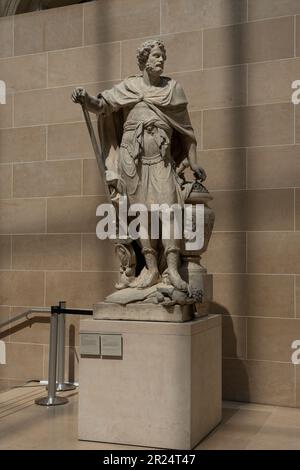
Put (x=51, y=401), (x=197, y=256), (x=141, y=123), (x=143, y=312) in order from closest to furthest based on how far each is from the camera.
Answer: (x=143, y=312) < (x=141, y=123) < (x=197, y=256) < (x=51, y=401)

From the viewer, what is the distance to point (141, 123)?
5070mm

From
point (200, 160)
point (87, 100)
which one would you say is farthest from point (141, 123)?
point (200, 160)

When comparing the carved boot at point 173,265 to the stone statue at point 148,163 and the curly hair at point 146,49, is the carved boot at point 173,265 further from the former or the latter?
the curly hair at point 146,49

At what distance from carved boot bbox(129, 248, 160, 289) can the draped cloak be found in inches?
18.3

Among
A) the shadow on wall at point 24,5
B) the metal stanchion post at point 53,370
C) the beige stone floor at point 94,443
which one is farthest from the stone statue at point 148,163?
the shadow on wall at point 24,5

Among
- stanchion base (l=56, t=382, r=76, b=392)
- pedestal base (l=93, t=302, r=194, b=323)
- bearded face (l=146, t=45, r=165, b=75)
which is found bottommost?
stanchion base (l=56, t=382, r=76, b=392)

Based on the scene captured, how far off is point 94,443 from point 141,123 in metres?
2.79

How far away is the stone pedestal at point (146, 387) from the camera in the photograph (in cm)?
460

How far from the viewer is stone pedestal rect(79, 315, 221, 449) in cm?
460

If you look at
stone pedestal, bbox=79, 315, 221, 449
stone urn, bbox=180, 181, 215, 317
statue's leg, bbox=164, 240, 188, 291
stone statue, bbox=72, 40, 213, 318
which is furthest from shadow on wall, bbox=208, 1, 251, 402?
statue's leg, bbox=164, 240, 188, 291

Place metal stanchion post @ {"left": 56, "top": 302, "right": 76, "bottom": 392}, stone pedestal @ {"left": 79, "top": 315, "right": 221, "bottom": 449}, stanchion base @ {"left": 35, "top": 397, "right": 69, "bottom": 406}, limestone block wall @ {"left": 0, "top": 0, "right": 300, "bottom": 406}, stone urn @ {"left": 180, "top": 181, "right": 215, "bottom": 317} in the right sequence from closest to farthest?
stone pedestal @ {"left": 79, "top": 315, "right": 221, "bottom": 449} → stone urn @ {"left": 180, "top": 181, "right": 215, "bottom": 317} → stanchion base @ {"left": 35, "top": 397, "right": 69, "bottom": 406} → limestone block wall @ {"left": 0, "top": 0, "right": 300, "bottom": 406} → metal stanchion post @ {"left": 56, "top": 302, "right": 76, "bottom": 392}

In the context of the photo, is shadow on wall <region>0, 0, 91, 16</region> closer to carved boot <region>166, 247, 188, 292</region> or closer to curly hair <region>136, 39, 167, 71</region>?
curly hair <region>136, 39, 167, 71</region>

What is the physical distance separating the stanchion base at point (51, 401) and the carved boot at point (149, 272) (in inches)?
77.9

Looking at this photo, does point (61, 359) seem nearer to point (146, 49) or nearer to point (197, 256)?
point (197, 256)
